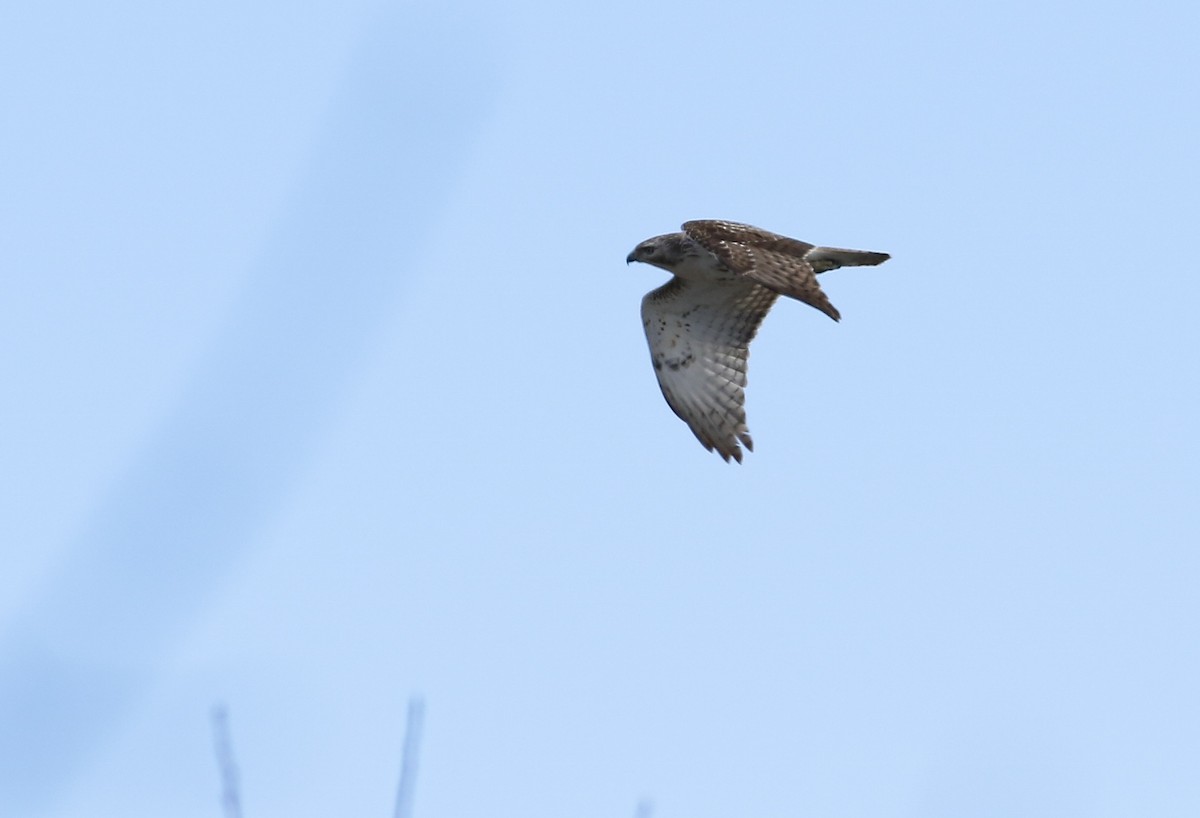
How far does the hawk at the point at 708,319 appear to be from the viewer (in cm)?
1280

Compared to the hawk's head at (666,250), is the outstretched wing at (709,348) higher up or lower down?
lower down

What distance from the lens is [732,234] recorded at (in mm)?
12664

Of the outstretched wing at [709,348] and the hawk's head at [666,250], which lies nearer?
the hawk's head at [666,250]

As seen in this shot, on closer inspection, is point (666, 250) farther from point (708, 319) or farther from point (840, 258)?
point (840, 258)

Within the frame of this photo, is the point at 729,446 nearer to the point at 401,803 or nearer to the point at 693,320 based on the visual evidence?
the point at 693,320

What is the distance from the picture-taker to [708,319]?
13219 millimetres

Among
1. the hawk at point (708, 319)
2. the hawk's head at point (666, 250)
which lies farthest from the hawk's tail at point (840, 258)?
the hawk's head at point (666, 250)

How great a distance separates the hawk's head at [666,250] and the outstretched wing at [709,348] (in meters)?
0.20

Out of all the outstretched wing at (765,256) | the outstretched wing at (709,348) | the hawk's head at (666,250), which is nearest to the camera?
the outstretched wing at (765,256)

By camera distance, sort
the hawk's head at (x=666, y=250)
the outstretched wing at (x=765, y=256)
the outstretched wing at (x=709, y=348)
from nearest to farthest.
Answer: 1. the outstretched wing at (x=765, y=256)
2. the hawk's head at (x=666, y=250)
3. the outstretched wing at (x=709, y=348)

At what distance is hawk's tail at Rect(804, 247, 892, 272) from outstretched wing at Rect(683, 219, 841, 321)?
0.48 ft

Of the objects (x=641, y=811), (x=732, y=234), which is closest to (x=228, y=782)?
(x=641, y=811)

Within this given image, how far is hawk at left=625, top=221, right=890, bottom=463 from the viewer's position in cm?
1280

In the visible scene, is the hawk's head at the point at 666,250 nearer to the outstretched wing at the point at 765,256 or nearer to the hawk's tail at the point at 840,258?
the outstretched wing at the point at 765,256
